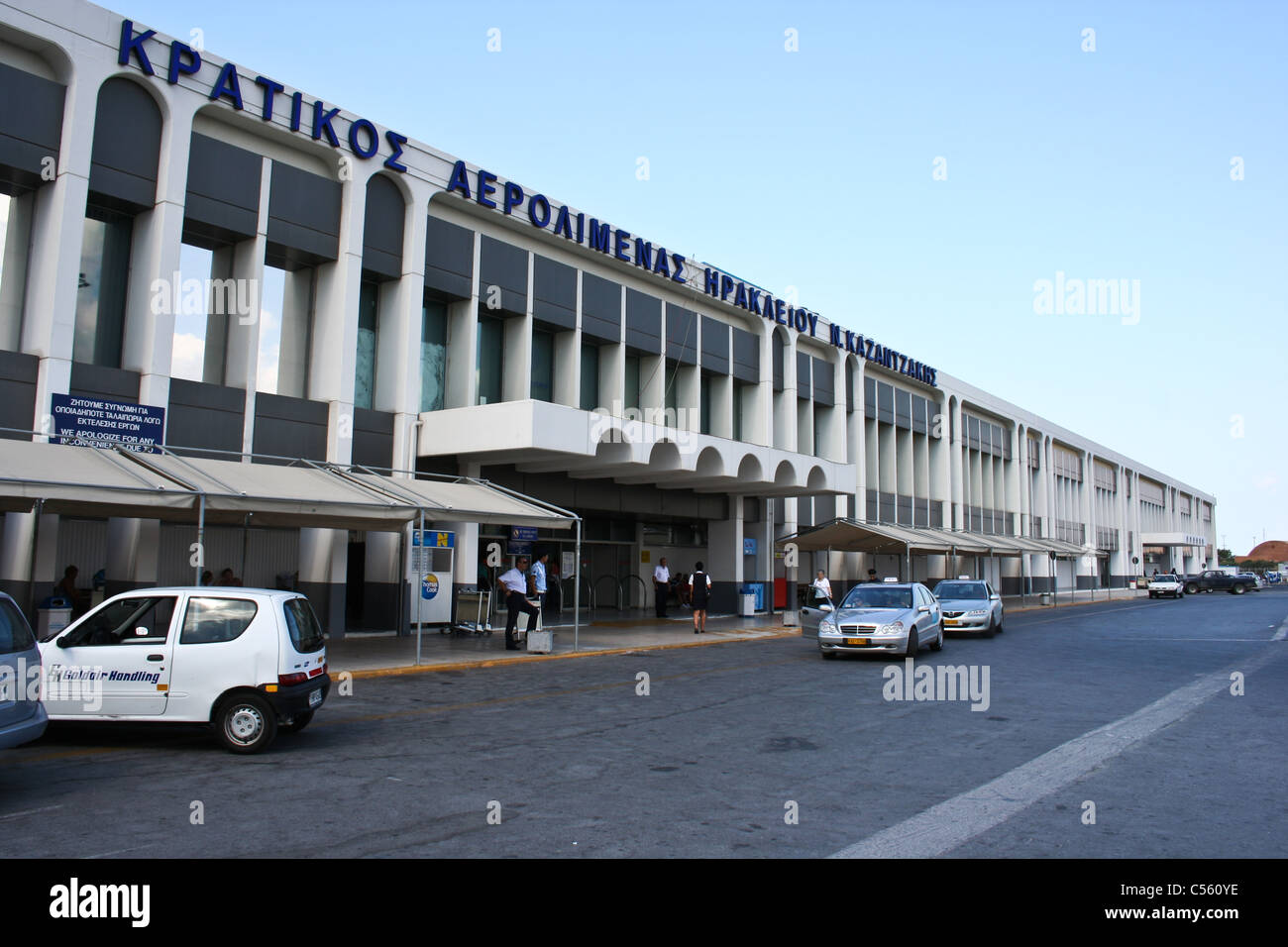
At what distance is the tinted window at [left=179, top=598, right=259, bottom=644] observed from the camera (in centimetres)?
891

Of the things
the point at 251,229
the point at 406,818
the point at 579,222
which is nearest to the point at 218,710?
the point at 406,818

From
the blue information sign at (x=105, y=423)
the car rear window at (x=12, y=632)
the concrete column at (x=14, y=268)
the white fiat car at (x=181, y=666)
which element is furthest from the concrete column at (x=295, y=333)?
the car rear window at (x=12, y=632)

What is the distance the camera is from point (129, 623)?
29.3ft

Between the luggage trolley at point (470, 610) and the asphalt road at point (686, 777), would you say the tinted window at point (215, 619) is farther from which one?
the luggage trolley at point (470, 610)

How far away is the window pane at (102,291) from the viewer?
17.0m

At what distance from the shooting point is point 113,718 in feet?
28.9

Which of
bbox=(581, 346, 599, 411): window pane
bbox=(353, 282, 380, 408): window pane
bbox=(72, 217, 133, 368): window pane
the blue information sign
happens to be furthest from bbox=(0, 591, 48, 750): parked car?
bbox=(581, 346, 599, 411): window pane

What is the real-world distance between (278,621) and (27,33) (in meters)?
13.0

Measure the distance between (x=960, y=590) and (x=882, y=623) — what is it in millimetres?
8682
